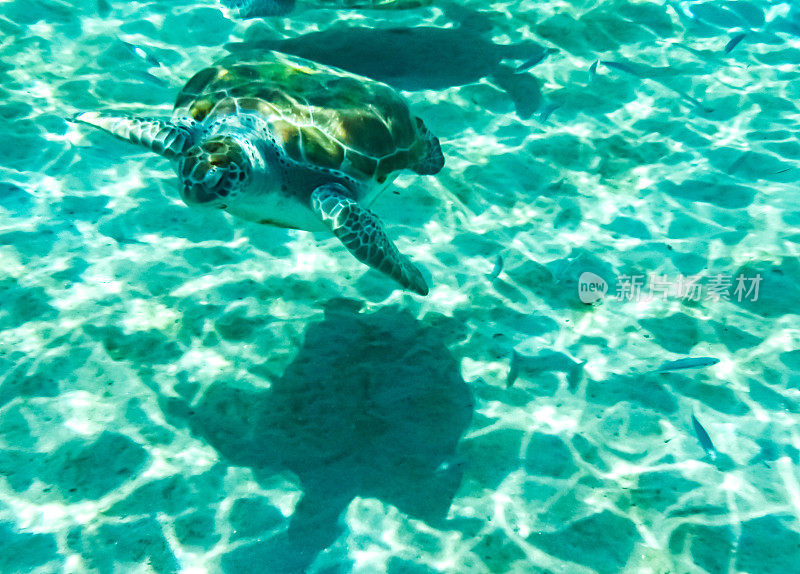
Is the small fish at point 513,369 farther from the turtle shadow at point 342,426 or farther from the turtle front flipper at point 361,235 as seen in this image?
the turtle front flipper at point 361,235

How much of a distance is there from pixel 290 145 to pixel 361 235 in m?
0.69

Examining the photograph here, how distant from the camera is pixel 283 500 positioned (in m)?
3.26

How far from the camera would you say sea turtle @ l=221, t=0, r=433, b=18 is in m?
6.43

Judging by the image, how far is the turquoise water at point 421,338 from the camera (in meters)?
3.20

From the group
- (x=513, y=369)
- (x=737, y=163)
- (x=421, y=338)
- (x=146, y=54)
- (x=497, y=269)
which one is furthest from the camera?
(x=737, y=163)

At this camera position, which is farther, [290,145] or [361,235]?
[290,145]

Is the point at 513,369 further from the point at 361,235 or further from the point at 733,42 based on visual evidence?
the point at 733,42

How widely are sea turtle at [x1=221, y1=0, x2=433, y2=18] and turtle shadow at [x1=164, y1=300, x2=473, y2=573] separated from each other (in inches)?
148

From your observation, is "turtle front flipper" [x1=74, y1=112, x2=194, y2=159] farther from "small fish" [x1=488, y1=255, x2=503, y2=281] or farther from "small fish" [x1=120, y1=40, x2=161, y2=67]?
"small fish" [x1=488, y1=255, x2=503, y2=281]

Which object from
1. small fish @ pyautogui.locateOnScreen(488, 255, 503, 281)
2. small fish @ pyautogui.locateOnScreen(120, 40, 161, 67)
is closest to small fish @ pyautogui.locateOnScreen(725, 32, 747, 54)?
small fish @ pyautogui.locateOnScreen(488, 255, 503, 281)

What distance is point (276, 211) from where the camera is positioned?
3.71m

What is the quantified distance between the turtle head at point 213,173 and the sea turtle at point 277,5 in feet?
12.2

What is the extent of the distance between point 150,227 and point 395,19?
161 inches

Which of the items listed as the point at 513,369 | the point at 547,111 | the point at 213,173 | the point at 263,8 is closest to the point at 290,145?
the point at 213,173
